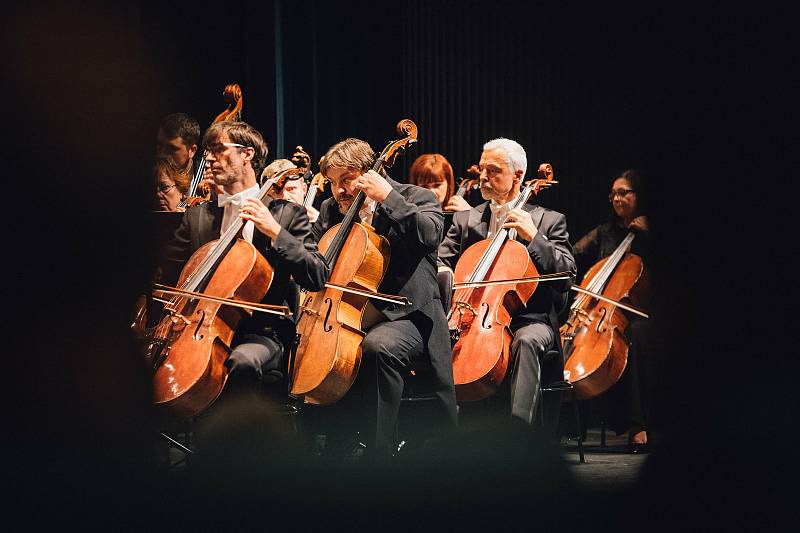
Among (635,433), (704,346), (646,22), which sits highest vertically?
(646,22)

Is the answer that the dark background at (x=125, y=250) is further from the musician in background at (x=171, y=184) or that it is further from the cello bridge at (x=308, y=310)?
the musician in background at (x=171, y=184)

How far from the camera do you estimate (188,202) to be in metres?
3.37

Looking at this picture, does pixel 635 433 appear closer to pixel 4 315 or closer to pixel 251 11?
pixel 251 11

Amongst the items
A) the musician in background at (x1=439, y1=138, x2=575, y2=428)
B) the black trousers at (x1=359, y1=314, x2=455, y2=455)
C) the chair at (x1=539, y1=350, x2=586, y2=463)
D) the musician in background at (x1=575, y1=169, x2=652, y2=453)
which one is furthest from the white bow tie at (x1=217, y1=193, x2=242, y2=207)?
the musician in background at (x1=575, y1=169, x2=652, y2=453)

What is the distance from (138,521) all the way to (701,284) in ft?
2.38

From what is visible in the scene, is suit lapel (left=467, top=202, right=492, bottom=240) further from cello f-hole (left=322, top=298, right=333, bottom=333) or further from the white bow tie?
the white bow tie

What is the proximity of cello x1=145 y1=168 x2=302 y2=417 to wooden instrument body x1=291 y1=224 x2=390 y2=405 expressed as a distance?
241 mm

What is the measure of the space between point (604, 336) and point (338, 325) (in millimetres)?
1153

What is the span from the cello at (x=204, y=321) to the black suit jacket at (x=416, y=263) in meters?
0.47

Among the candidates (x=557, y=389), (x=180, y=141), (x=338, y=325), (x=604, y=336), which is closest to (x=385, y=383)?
(x=338, y=325)

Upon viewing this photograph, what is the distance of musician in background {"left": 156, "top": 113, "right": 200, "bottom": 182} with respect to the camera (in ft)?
10.6

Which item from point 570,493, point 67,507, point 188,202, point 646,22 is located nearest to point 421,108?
point 188,202

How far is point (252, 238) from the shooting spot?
9.23 ft

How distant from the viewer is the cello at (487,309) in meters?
3.02
